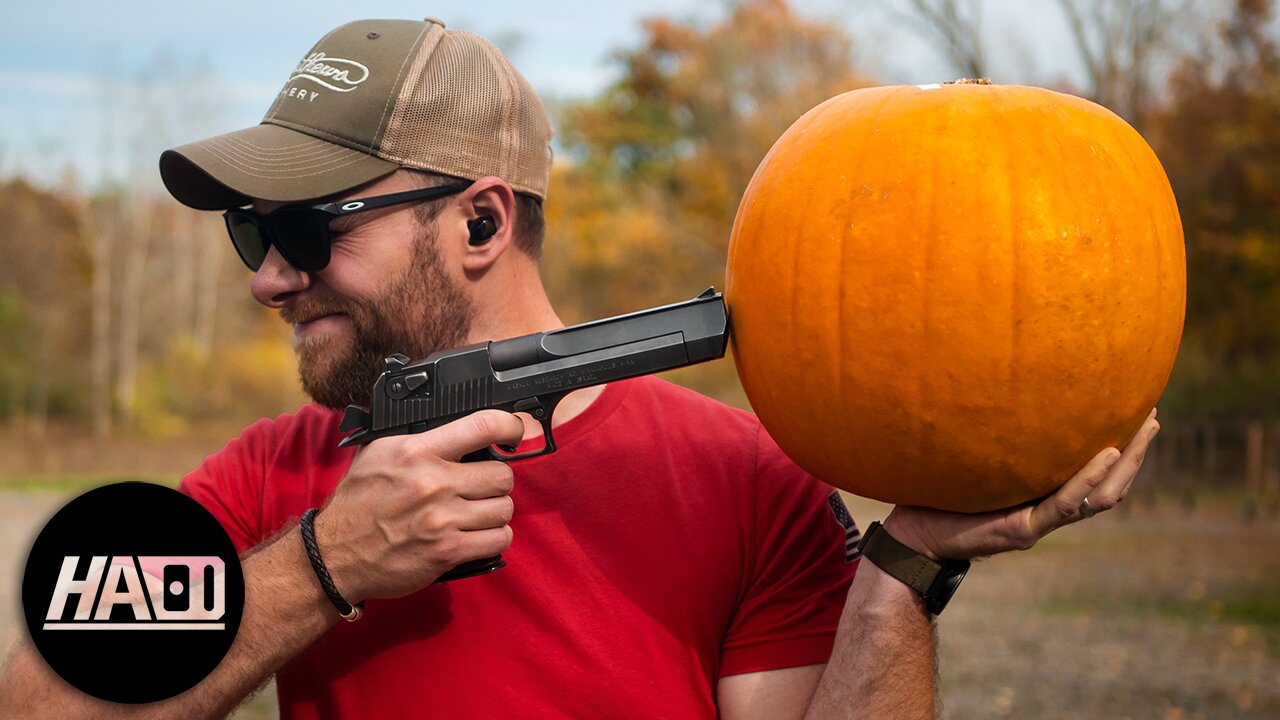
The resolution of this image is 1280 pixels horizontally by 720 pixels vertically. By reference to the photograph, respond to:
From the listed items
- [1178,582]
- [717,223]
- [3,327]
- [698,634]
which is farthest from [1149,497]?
[3,327]

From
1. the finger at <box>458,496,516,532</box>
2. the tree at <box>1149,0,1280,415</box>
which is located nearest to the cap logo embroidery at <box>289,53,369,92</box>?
the finger at <box>458,496,516,532</box>

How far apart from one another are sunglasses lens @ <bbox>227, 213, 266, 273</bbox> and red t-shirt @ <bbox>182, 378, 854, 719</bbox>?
44cm

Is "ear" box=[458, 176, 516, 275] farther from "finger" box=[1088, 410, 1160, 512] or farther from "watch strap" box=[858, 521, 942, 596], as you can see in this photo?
"finger" box=[1088, 410, 1160, 512]

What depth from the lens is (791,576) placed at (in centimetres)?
242

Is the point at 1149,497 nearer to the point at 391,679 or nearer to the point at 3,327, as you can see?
the point at 391,679

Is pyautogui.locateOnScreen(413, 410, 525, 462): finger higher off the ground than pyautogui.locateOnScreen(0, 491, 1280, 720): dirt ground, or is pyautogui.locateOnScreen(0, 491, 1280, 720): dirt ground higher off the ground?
pyautogui.locateOnScreen(413, 410, 525, 462): finger

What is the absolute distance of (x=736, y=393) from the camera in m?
27.5

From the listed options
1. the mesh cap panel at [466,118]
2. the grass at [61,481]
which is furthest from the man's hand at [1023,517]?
the grass at [61,481]

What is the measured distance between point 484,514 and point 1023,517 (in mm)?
945

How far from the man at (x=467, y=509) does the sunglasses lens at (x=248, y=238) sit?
1 centimetres

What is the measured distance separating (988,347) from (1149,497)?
2071 cm

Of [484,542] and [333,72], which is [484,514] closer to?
[484,542]

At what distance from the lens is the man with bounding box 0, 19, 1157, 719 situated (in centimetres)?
216

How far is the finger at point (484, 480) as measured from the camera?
2113mm
